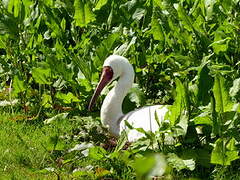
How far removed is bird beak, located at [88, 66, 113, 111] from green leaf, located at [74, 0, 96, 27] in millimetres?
757

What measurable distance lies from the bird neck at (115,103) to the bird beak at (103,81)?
0.08 metres

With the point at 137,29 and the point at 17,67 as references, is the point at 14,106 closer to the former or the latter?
the point at 17,67

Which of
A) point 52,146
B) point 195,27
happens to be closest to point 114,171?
point 52,146

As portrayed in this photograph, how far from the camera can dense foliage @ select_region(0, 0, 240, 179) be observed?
12.1 feet

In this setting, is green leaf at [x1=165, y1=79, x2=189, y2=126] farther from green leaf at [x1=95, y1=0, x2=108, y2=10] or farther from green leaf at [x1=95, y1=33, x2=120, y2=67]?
green leaf at [x1=95, y1=0, x2=108, y2=10]

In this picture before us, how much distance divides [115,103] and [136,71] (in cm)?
59

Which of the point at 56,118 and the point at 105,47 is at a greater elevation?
the point at 105,47

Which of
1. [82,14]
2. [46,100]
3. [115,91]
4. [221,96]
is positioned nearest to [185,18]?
[115,91]

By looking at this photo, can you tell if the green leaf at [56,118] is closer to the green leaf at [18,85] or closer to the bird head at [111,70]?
the bird head at [111,70]

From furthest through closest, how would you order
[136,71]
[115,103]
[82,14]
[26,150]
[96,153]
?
[82,14] → [136,71] → [115,103] → [26,150] → [96,153]

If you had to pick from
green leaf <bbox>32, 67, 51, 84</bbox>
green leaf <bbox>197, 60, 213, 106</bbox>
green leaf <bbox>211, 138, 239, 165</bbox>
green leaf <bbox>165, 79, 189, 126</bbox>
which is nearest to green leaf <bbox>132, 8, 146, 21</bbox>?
green leaf <bbox>32, 67, 51, 84</bbox>

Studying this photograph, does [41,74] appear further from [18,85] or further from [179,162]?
[179,162]

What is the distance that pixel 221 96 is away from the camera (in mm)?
3533

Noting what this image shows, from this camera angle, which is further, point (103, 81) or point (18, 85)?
point (18, 85)
